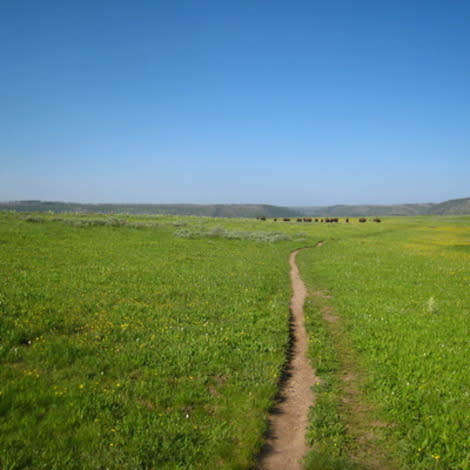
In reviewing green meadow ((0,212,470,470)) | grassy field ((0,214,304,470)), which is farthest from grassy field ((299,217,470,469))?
grassy field ((0,214,304,470))

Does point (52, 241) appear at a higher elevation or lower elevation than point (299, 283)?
higher

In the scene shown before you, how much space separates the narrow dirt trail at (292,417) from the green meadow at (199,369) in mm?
275

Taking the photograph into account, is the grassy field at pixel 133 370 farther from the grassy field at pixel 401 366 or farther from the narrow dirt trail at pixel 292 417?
the grassy field at pixel 401 366

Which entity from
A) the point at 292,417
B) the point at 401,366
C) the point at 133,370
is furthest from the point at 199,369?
A: the point at 401,366

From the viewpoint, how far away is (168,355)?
33.6 ft

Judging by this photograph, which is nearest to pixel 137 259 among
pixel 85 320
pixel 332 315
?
pixel 85 320

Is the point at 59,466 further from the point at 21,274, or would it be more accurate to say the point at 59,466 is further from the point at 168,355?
the point at 21,274

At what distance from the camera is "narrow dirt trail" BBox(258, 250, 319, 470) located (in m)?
6.47

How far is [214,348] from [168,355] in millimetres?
1615

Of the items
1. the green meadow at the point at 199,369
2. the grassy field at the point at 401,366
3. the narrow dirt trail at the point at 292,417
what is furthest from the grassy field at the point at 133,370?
the grassy field at the point at 401,366

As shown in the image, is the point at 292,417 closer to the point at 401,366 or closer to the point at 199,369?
the point at 199,369

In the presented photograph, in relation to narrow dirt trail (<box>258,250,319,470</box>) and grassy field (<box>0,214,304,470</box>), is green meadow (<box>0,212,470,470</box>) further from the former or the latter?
narrow dirt trail (<box>258,250,319,470</box>)

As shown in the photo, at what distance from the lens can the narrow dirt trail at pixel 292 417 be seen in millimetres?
6469

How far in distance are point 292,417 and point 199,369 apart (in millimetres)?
3036
